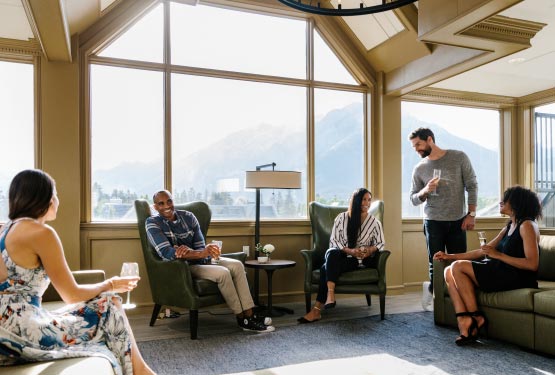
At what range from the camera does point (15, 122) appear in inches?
161

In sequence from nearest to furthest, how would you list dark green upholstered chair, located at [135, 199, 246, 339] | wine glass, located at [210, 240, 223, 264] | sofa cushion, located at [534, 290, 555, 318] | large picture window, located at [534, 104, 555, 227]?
sofa cushion, located at [534, 290, 555, 318], dark green upholstered chair, located at [135, 199, 246, 339], wine glass, located at [210, 240, 223, 264], large picture window, located at [534, 104, 555, 227]

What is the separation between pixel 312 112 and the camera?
5090 millimetres

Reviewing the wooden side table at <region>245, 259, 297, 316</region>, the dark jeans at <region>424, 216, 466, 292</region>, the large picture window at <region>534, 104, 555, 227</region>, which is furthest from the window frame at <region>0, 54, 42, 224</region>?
the large picture window at <region>534, 104, 555, 227</region>

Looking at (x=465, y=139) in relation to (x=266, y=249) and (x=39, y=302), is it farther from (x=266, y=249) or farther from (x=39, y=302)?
(x=39, y=302)

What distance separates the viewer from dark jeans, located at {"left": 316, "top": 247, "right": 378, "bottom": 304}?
3.95 m

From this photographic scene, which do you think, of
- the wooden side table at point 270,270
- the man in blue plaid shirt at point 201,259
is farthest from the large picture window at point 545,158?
the man in blue plaid shirt at point 201,259

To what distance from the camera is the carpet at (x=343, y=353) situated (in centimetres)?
277

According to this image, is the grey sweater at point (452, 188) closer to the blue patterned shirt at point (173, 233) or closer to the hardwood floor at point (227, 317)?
the hardwood floor at point (227, 317)

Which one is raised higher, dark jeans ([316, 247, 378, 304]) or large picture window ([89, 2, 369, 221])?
large picture window ([89, 2, 369, 221])

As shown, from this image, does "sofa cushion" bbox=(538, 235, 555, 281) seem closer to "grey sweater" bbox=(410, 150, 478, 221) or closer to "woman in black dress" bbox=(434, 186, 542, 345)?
"woman in black dress" bbox=(434, 186, 542, 345)

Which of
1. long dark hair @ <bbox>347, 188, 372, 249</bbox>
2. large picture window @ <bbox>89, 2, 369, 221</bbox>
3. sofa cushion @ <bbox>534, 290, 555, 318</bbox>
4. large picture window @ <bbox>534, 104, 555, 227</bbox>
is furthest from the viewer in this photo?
large picture window @ <bbox>534, 104, 555, 227</bbox>

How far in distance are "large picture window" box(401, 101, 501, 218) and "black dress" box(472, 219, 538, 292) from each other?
2.21 metres

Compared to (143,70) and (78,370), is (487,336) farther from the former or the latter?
(143,70)

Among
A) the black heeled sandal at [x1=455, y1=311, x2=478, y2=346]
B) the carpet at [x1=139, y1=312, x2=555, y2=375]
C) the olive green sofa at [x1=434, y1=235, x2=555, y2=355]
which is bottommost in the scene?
the carpet at [x1=139, y1=312, x2=555, y2=375]
